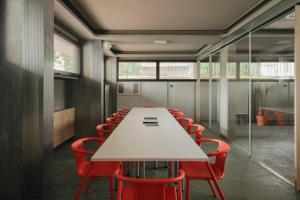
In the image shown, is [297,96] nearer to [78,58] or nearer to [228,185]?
[228,185]

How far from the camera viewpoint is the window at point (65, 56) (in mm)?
5545

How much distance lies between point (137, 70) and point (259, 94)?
17.1 feet

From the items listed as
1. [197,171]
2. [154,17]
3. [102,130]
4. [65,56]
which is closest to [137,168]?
[102,130]

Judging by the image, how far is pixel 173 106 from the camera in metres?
11.1

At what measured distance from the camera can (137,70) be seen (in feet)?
37.0

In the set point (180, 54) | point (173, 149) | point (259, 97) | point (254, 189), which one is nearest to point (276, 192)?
point (254, 189)

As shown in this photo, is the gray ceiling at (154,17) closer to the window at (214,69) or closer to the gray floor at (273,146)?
the window at (214,69)

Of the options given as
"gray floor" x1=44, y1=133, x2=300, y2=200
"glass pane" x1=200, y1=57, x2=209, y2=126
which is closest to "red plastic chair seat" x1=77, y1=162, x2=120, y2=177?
"gray floor" x1=44, y1=133, x2=300, y2=200

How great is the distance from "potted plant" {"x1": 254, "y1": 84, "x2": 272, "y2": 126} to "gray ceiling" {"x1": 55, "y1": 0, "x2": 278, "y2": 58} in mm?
2149

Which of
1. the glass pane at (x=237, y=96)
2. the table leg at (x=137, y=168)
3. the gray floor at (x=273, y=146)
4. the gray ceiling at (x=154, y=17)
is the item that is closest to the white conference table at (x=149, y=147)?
the table leg at (x=137, y=168)

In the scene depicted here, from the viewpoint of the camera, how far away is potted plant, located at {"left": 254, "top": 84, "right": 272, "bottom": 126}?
7664mm

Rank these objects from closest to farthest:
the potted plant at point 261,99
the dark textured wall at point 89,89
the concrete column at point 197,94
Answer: the dark textured wall at point 89,89 → the potted plant at point 261,99 → the concrete column at point 197,94

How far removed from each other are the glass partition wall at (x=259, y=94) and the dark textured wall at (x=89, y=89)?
339 centimetres

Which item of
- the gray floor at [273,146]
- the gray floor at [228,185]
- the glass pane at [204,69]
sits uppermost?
the glass pane at [204,69]
